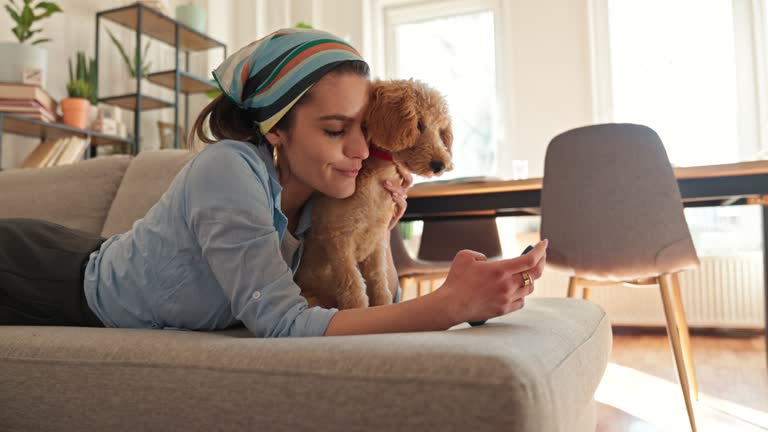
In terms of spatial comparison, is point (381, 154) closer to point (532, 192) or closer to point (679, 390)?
point (532, 192)

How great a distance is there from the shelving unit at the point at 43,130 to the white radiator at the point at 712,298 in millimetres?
3537

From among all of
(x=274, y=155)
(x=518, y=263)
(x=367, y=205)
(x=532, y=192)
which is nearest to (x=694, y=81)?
(x=532, y=192)

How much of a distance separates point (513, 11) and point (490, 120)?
32.9 inches

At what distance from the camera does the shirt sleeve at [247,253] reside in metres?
0.81

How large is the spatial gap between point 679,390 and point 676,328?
0.74m

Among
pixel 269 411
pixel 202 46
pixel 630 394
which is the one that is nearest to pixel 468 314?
pixel 269 411

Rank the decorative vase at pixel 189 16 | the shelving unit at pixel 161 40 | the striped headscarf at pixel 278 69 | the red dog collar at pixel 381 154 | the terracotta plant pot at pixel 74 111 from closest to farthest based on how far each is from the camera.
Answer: the striped headscarf at pixel 278 69
the red dog collar at pixel 381 154
the terracotta plant pot at pixel 74 111
the shelving unit at pixel 161 40
the decorative vase at pixel 189 16

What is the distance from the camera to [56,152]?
3311 millimetres

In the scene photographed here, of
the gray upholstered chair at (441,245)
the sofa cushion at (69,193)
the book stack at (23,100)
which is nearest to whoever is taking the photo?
the sofa cushion at (69,193)

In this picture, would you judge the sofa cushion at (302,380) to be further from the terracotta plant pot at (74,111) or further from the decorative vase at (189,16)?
the decorative vase at (189,16)

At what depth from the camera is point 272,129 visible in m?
1.06

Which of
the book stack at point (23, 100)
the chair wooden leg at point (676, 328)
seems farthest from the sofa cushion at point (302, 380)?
the book stack at point (23, 100)

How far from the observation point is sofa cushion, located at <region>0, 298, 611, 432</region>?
1.84ft

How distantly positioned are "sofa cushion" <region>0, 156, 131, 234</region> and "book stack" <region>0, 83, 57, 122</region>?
55.1 inches
